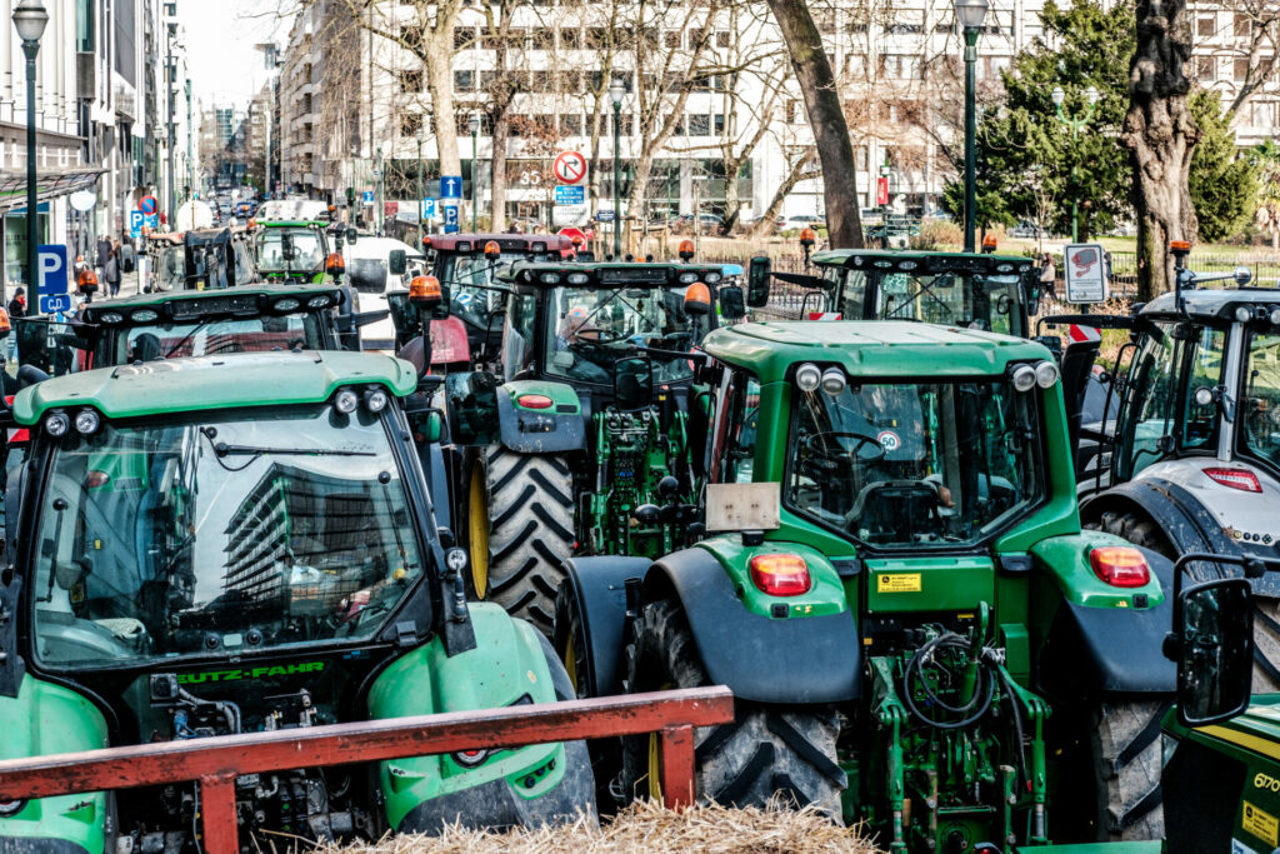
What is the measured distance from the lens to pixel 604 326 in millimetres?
11094

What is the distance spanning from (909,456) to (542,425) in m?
4.30

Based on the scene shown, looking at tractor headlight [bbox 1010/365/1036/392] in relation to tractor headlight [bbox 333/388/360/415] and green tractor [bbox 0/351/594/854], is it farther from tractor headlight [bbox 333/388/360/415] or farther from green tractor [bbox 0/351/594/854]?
tractor headlight [bbox 333/388/360/415]

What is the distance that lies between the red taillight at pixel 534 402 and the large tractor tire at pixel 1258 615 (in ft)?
→ 11.4

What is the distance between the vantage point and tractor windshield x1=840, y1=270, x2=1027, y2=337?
45.4 feet

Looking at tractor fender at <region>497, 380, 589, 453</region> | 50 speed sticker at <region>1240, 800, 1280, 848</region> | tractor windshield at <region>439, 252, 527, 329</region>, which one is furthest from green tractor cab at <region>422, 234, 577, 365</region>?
50 speed sticker at <region>1240, 800, 1280, 848</region>

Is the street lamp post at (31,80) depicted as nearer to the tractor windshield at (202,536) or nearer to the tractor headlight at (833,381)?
the tractor windshield at (202,536)

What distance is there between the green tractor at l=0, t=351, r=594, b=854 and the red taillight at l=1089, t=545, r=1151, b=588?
1961 mm

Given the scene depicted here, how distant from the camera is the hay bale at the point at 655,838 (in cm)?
423

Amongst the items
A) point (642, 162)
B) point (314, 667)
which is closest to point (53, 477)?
point (314, 667)

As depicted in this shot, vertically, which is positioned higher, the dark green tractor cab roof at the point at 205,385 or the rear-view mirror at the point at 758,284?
the rear-view mirror at the point at 758,284

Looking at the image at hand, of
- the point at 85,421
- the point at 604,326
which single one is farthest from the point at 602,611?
the point at 604,326

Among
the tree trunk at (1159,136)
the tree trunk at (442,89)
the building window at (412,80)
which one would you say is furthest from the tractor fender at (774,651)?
the building window at (412,80)

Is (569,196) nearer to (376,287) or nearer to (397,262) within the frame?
(376,287)

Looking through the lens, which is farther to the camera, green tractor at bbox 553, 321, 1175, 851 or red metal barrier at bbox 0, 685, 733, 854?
green tractor at bbox 553, 321, 1175, 851
